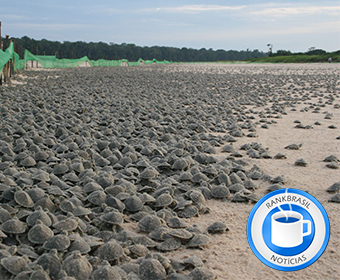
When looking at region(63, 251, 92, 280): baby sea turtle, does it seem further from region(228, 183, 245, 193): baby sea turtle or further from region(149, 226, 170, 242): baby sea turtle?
region(228, 183, 245, 193): baby sea turtle

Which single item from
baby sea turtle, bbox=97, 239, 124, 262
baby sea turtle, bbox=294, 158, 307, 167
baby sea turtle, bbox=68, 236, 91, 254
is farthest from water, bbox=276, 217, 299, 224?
baby sea turtle, bbox=294, 158, 307, 167

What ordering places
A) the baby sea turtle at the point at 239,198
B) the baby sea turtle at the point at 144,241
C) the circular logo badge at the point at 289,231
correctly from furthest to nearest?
the baby sea turtle at the point at 239,198 < the baby sea turtle at the point at 144,241 < the circular logo badge at the point at 289,231

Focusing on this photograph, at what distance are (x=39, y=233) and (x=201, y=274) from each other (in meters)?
1.11

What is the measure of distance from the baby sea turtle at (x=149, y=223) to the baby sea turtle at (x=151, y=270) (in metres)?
0.49

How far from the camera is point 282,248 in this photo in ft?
6.48

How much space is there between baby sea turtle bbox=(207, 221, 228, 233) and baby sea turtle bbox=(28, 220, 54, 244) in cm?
115

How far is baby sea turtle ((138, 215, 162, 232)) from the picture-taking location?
8.45 feet

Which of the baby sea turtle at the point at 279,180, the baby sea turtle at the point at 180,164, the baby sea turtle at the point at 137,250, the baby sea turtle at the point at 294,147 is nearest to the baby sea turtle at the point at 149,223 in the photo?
the baby sea turtle at the point at 137,250

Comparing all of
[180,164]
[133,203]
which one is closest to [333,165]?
[180,164]

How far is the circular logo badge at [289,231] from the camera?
1.98m

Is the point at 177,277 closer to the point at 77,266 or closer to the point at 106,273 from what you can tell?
the point at 106,273

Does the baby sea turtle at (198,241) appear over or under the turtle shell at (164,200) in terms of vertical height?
under

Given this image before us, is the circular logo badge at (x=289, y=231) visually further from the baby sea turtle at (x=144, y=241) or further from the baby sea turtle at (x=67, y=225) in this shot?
the baby sea turtle at (x=67, y=225)

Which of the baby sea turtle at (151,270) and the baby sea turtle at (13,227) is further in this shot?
the baby sea turtle at (13,227)
